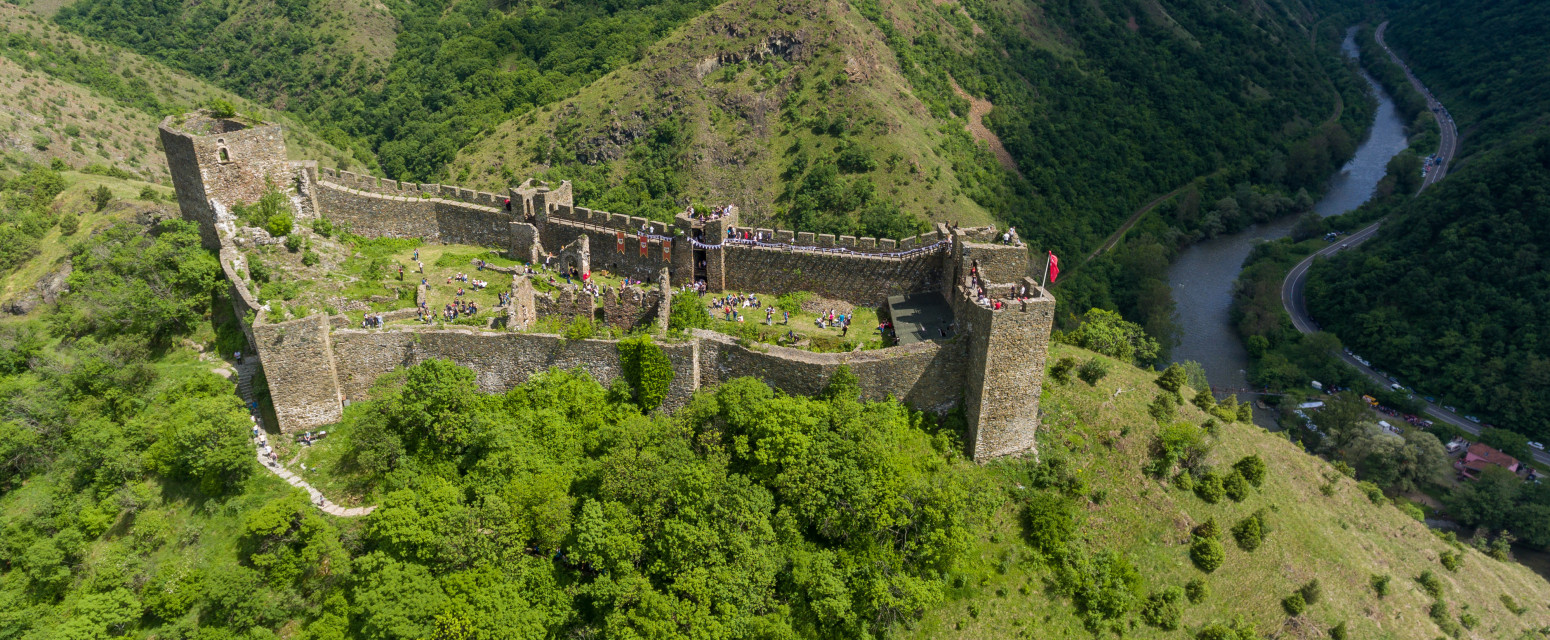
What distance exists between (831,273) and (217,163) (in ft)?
90.9

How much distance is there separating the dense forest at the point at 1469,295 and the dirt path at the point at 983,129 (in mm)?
35668

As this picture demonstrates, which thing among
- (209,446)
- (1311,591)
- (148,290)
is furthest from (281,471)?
(1311,591)

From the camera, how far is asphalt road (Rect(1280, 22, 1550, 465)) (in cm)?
7888

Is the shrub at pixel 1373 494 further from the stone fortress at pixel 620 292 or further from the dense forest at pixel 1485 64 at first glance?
the dense forest at pixel 1485 64

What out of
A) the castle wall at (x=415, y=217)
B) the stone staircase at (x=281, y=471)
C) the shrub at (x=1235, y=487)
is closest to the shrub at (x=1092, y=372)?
the shrub at (x=1235, y=487)

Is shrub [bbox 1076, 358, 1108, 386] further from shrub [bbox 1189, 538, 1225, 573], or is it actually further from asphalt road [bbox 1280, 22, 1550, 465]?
asphalt road [bbox 1280, 22, 1550, 465]

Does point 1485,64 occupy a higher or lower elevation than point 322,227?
higher

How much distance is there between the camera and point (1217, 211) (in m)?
106

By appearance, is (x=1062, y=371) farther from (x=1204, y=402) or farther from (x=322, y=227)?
(x=322, y=227)

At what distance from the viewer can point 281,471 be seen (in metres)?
32.1

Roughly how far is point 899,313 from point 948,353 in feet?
13.9

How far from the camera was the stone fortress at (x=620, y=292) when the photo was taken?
104ft

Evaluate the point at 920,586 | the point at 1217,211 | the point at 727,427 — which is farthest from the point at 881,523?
the point at 1217,211

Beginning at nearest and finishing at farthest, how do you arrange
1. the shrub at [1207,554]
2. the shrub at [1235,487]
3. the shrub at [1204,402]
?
the shrub at [1207,554] < the shrub at [1235,487] < the shrub at [1204,402]
